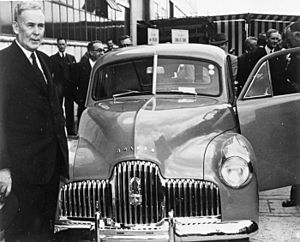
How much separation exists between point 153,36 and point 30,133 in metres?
2.41

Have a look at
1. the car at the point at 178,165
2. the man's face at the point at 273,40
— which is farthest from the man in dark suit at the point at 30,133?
the man's face at the point at 273,40

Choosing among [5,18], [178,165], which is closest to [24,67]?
[5,18]

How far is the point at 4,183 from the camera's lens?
319cm

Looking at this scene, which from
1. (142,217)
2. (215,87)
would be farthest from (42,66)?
(215,87)

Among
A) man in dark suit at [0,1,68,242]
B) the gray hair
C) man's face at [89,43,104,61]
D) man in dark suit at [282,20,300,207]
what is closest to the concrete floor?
man in dark suit at [282,20,300,207]

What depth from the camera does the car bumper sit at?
10.3 ft

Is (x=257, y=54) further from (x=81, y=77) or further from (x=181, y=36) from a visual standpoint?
(x=81, y=77)

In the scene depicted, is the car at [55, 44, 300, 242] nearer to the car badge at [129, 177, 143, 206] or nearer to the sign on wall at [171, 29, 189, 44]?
the car badge at [129, 177, 143, 206]

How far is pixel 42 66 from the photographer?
11.1ft

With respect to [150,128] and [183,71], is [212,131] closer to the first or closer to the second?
[150,128]

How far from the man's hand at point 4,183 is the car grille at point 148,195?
53 cm

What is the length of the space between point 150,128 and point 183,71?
37.3 inches

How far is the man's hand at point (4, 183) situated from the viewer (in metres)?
3.17

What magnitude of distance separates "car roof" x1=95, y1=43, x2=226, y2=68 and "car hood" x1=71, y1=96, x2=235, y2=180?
52 centimetres
